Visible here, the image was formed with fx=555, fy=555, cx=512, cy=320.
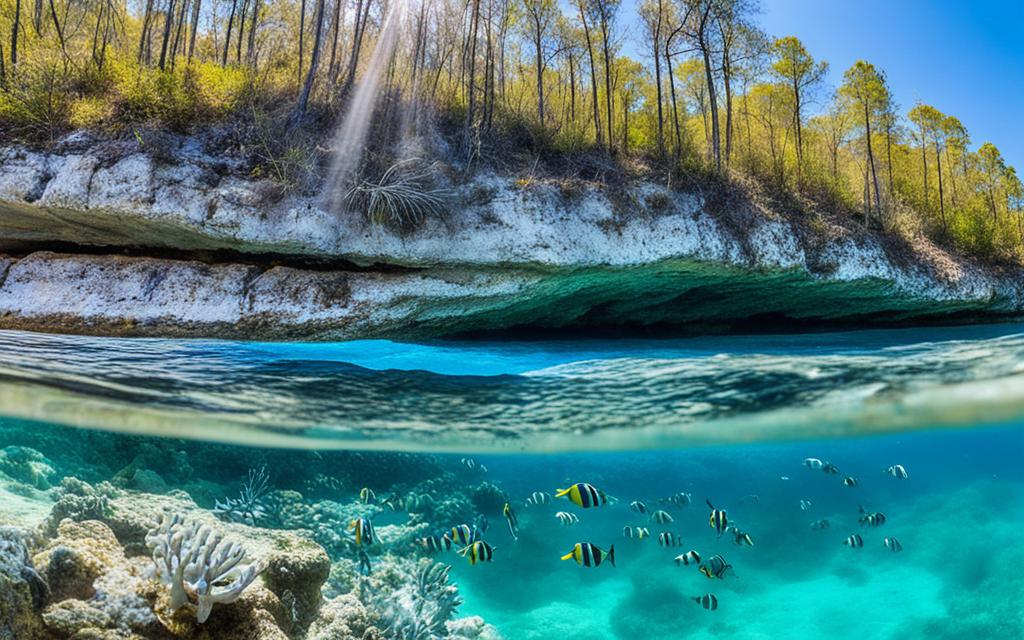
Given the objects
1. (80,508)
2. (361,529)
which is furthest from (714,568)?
(80,508)

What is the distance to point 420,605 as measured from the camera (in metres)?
8.80

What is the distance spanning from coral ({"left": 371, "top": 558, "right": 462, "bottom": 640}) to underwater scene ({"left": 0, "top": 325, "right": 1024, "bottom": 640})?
4 centimetres

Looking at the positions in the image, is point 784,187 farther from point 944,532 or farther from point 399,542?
point 944,532

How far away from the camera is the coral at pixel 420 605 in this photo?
8445 millimetres

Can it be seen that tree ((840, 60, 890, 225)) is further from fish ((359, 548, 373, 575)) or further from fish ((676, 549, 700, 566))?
fish ((359, 548, 373, 575))

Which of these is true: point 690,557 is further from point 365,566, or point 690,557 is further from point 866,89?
point 866,89

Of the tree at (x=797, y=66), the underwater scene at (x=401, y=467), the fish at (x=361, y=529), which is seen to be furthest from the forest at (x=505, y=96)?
the fish at (x=361, y=529)

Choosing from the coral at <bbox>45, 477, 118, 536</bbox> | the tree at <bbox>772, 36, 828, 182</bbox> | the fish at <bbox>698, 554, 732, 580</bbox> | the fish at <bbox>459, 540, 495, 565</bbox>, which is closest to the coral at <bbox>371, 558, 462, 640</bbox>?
the fish at <bbox>459, 540, 495, 565</bbox>

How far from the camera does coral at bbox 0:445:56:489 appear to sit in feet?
35.6

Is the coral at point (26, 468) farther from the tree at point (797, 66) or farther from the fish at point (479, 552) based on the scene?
the tree at point (797, 66)

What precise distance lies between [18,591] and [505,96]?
451 inches

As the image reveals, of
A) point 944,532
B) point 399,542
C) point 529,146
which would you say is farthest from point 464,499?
point 944,532

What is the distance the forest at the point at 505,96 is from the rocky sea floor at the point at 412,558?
19.3 ft

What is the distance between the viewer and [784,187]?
12320 mm
